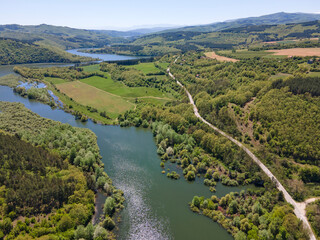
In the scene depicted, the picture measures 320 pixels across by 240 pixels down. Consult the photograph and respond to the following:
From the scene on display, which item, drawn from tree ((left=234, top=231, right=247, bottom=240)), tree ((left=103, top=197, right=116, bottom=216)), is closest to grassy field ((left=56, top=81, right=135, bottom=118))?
tree ((left=103, top=197, right=116, bottom=216))

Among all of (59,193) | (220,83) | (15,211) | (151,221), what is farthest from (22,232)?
(220,83)

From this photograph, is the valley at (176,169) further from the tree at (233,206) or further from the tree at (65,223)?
the tree at (233,206)

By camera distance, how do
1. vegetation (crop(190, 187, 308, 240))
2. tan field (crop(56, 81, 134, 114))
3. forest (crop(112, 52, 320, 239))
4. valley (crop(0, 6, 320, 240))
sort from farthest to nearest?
tan field (crop(56, 81, 134, 114))
forest (crop(112, 52, 320, 239))
valley (crop(0, 6, 320, 240))
vegetation (crop(190, 187, 308, 240))

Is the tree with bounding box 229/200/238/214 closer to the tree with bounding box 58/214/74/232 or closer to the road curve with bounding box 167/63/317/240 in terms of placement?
the road curve with bounding box 167/63/317/240

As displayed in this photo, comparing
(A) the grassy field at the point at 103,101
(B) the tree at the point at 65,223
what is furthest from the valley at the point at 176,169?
(A) the grassy field at the point at 103,101

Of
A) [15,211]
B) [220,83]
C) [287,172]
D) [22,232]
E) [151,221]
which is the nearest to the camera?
[22,232]

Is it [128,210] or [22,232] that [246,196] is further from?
[22,232]

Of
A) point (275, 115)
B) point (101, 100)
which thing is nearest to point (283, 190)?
point (275, 115)
